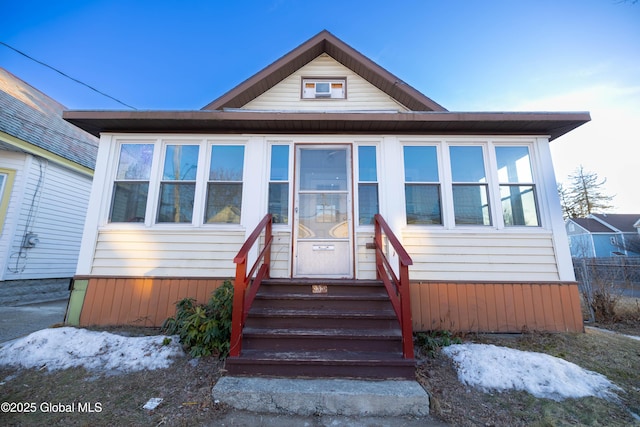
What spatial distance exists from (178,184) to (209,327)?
2661 mm

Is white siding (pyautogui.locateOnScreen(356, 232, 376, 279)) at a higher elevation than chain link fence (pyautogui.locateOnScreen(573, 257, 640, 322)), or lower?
higher

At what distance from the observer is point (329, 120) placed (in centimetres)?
434

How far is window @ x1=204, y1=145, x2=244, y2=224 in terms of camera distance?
4484 mm

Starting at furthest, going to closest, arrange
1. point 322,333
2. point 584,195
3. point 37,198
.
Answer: point 584,195
point 37,198
point 322,333

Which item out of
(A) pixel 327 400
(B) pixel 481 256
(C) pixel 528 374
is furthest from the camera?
(B) pixel 481 256

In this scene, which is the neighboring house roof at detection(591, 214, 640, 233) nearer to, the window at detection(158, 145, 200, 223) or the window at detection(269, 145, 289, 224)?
the window at detection(269, 145, 289, 224)

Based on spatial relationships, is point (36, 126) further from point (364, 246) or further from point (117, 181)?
point (364, 246)

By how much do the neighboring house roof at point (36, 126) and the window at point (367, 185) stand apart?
8.83 metres

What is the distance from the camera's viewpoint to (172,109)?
432cm

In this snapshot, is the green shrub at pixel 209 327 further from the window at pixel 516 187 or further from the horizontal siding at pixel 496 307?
the window at pixel 516 187

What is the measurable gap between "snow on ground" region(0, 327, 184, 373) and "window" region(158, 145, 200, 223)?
191cm

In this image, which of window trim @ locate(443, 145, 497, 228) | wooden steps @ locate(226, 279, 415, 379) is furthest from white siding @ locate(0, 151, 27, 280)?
window trim @ locate(443, 145, 497, 228)

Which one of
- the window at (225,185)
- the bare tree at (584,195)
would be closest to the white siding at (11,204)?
the window at (225,185)

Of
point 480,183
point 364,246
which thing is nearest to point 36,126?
point 364,246
